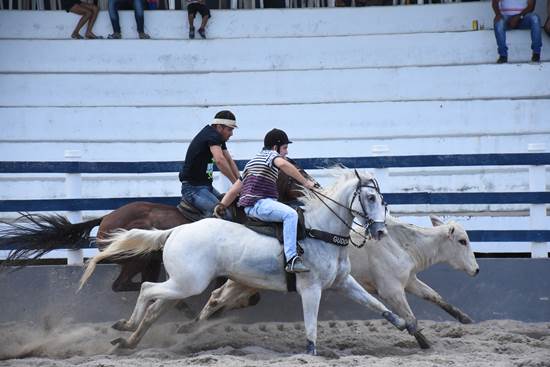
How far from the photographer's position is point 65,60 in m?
15.0

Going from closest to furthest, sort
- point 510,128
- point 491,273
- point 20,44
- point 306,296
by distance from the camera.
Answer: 1. point 306,296
2. point 491,273
3. point 510,128
4. point 20,44

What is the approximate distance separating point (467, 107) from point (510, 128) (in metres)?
0.66

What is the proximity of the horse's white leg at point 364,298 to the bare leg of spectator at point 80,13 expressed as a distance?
25.8ft

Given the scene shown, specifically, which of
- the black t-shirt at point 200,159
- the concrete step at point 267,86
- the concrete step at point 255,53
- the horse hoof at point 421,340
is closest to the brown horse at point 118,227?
the black t-shirt at point 200,159

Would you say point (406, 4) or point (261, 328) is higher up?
point (406, 4)

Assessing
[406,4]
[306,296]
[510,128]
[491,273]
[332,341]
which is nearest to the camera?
[306,296]

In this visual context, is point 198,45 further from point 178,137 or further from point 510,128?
point 510,128

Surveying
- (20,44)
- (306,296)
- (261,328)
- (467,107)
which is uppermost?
(20,44)

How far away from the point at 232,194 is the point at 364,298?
4.90 ft

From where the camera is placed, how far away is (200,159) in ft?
31.4

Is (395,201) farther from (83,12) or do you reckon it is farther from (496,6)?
(83,12)

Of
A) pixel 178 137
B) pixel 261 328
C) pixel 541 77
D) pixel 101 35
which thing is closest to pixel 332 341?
pixel 261 328

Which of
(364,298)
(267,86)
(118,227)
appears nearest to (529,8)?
(267,86)

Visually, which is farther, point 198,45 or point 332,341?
point 198,45
